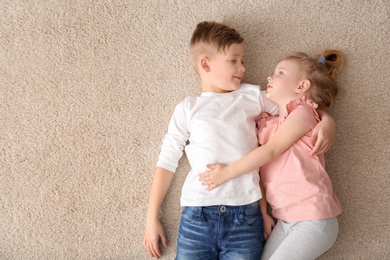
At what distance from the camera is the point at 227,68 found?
1.19 m

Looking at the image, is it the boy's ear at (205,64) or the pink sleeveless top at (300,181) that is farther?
the boy's ear at (205,64)

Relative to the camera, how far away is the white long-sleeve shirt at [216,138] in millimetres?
1121

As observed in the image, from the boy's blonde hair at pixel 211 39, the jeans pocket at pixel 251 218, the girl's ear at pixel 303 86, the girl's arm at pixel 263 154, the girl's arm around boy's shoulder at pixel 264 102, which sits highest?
the boy's blonde hair at pixel 211 39

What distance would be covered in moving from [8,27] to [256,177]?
1090 mm

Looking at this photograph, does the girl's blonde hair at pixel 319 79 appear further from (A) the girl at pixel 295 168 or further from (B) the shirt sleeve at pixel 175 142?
(B) the shirt sleeve at pixel 175 142

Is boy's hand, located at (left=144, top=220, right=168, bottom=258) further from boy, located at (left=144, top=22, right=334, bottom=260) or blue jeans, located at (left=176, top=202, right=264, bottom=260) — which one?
blue jeans, located at (left=176, top=202, right=264, bottom=260)

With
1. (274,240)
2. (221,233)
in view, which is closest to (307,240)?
(274,240)

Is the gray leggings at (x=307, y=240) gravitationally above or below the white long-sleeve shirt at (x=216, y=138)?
below

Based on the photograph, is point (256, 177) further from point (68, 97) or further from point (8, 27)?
point (8, 27)

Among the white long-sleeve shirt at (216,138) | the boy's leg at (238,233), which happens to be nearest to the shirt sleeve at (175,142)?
the white long-sleeve shirt at (216,138)

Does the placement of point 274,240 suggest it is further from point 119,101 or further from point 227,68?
point 119,101

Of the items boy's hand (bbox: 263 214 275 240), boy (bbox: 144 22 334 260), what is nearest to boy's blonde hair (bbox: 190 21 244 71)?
boy (bbox: 144 22 334 260)

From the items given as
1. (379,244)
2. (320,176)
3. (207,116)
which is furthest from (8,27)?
(379,244)

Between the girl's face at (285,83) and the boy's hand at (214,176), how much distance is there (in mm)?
297
